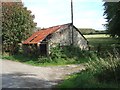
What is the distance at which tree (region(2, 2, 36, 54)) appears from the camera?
41.5 m

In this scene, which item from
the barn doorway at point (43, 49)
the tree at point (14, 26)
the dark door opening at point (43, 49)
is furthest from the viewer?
the tree at point (14, 26)

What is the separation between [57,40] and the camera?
1389 inches

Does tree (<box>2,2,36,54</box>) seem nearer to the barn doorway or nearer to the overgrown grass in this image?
the barn doorway

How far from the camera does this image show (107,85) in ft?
40.7

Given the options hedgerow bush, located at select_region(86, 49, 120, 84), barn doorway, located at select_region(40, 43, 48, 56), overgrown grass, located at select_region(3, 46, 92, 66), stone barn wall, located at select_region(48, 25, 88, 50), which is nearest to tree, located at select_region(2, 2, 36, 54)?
stone barn wall, located at select_region(48, 25, 88, 50)

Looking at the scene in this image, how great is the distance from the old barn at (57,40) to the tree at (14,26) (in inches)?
164

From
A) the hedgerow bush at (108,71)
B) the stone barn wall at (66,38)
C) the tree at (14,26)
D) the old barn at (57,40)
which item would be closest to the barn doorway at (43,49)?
the old barn at (57,40)

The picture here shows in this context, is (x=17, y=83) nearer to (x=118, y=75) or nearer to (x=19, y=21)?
(x=118, y=75)

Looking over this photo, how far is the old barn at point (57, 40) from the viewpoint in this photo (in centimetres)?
3406

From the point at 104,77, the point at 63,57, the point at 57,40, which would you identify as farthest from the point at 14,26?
the point at 104,77

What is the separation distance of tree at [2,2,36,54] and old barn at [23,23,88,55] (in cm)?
415

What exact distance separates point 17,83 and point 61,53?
49.1 ft

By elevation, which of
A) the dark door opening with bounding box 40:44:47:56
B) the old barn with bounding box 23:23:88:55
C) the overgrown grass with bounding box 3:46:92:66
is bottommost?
the overgrown grass with bounding box 3:46:92:66

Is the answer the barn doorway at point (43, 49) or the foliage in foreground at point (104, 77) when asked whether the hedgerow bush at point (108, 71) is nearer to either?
the foliage in foreground at point (104, 77)
